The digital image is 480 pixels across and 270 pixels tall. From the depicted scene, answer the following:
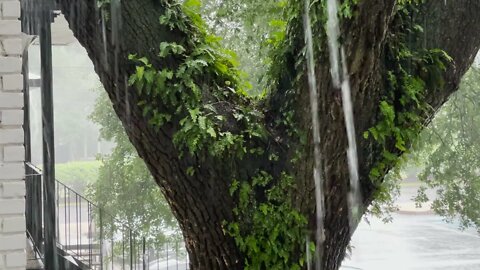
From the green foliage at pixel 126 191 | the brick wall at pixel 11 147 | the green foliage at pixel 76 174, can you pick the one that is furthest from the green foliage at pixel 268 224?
the green foliage at pixel 76 174

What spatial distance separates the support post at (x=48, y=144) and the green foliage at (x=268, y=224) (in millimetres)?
1410

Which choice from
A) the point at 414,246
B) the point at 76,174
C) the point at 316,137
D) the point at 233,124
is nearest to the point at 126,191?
the point at 76,174

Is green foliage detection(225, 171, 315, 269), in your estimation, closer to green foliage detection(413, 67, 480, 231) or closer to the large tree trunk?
the large tree trunk

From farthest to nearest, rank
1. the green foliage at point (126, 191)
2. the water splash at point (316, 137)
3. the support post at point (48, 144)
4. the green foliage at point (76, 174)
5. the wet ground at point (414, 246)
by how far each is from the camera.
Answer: the green foliage at point (76, 174) → the wet ground at point (414, 246) → the green foliage at point (126, 191) → the support post at point (48, 144) → the water splash at point (316, 137)

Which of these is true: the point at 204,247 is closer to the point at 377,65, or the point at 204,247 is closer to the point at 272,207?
the point at 272,207

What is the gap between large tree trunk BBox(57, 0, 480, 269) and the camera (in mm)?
3047

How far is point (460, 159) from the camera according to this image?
9078mm

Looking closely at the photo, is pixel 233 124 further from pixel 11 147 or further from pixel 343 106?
pixel 11 147

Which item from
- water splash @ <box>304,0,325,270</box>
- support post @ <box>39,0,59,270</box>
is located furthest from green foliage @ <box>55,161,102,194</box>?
water splash @ <box>304,0,325,270</box>

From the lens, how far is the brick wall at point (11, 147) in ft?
9.01

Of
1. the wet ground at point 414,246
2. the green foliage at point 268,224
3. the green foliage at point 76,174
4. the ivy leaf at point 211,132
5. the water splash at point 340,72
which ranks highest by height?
the green foliage at point 76,174

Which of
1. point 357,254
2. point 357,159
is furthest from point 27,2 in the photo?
point 357,254

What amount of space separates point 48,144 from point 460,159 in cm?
662

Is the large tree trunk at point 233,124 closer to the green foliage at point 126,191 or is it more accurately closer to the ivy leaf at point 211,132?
the ivy leaf at point 211,132
